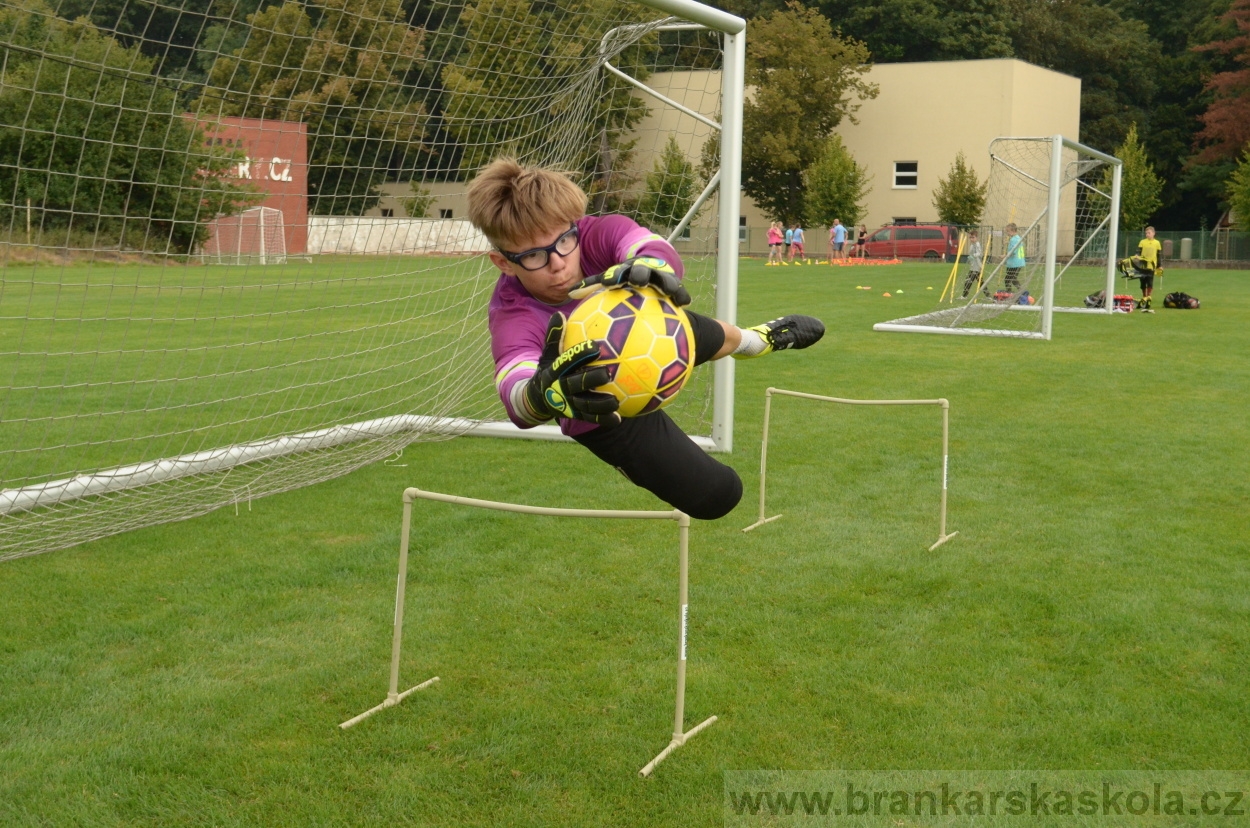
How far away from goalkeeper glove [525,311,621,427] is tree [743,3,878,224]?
44.2 meters

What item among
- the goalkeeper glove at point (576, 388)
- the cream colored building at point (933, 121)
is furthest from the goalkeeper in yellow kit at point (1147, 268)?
the cream colored building at point (933, 121)

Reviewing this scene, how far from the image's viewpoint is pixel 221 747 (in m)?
4.23

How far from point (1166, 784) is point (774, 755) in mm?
1339

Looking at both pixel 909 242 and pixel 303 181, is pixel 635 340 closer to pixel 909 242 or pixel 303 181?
pixel 303 181

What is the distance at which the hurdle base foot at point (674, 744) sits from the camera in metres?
4.07

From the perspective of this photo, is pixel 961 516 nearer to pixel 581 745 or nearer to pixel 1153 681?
pixel 1153 681

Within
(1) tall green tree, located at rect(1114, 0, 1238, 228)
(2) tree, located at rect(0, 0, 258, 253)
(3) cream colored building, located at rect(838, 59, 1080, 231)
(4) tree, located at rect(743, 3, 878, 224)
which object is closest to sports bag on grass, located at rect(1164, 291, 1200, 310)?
(2) tree, located at rect(0, 0, 258, 253)

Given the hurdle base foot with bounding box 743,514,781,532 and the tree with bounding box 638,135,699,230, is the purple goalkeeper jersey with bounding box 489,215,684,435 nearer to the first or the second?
the hurdle base foot with bounding box 743,514,781,532

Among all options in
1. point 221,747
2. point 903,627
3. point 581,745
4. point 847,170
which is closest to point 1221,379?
point 903,627

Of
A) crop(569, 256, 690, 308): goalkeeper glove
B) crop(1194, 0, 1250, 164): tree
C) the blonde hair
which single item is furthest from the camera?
crop(1194, 0, 1250, 164): tree

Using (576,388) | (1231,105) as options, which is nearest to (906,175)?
(1231,105)

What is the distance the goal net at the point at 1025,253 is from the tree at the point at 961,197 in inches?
484

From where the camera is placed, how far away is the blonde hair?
149 inches

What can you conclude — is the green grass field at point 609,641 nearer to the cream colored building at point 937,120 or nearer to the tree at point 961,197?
the tree at point 961,197
